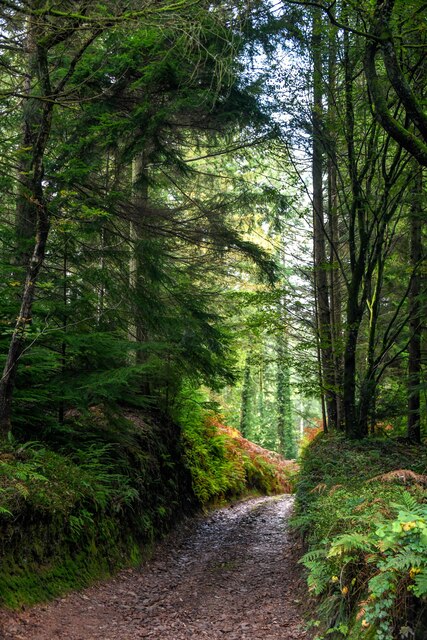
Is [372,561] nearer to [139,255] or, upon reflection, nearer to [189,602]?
[189,602]

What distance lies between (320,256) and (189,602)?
8452 millimetres

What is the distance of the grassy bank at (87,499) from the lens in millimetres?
4996

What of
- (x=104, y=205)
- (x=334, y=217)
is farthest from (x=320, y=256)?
(x=104, y=205)

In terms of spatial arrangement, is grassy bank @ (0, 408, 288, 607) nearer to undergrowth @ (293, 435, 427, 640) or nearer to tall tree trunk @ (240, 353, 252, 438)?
undergrowth @ (293, 435, 427, 640)

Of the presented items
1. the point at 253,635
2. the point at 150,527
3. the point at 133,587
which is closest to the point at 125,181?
the point at 150,527

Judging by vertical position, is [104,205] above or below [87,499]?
above

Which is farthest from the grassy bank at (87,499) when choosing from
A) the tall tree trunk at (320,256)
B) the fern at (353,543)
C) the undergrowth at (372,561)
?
the tall tree trunk at (320,256)

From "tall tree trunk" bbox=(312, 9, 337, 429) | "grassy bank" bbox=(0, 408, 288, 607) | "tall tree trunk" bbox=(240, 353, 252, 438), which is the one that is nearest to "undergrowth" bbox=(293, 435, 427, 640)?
"grassy bank" bbox=(0, 408, 288, 607)

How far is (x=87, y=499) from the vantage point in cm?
640

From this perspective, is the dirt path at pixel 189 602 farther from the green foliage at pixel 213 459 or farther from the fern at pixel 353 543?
the green foliage at pixel 213 459

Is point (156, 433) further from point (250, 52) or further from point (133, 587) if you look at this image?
point (250, 52)

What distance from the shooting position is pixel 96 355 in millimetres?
7672

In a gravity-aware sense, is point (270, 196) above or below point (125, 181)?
below

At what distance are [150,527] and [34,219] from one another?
5.88 meters
